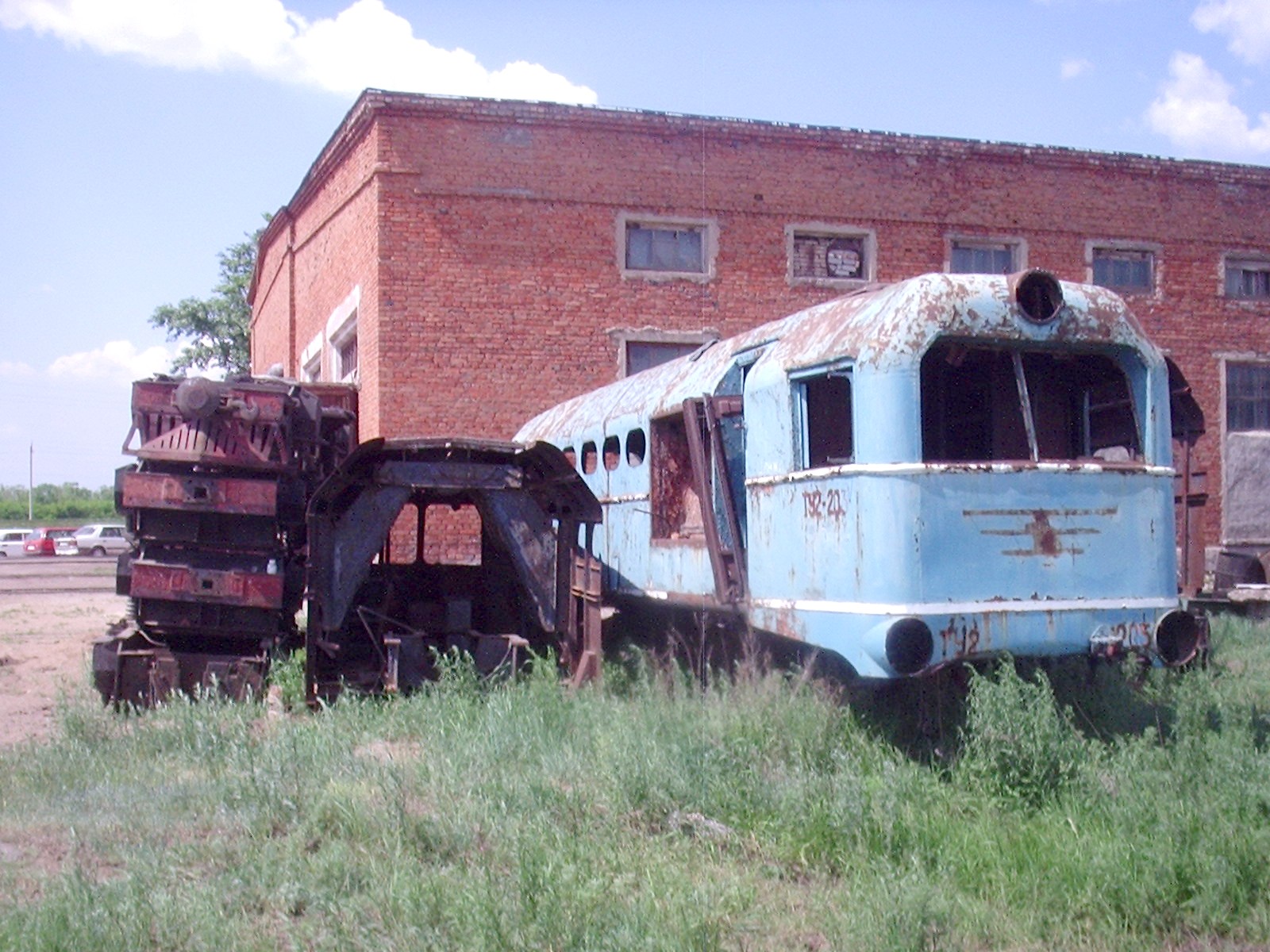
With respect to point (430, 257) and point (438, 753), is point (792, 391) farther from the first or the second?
point (430, 257)

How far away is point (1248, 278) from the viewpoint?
811 inches

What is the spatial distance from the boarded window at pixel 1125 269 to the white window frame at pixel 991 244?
130 cm

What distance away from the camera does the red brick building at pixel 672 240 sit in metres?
17.0

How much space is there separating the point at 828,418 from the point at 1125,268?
1375cm

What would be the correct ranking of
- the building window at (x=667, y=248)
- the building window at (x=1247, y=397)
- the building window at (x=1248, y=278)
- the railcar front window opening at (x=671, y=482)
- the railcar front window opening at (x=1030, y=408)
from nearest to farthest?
1. the railcar front window opening at (x=1030, y=408)
2. the railcar front window opening at (x=671, y=482)
3. the building window at (x=667, y=248)
4. the building window at (x=1247, y=397)
5. the building window at (x=1248, y=278)

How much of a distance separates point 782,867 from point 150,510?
6.46 meters

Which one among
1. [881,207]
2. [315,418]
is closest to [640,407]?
[315,418]

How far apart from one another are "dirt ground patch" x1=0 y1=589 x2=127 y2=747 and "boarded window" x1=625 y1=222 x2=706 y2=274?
8936mm

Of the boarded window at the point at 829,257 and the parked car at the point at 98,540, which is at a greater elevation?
the boarded window at the point at 829,257

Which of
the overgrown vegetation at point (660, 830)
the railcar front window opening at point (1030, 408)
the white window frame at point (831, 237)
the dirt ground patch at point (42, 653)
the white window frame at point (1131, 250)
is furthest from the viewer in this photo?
the white window frame at point (1131, 250)

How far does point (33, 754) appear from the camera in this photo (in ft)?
25.5

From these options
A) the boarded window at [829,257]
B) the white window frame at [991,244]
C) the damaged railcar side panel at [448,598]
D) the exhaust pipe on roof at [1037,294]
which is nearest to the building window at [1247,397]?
the white window frame at [991,244]

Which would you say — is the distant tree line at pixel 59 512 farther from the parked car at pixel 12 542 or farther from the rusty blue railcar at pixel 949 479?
the rusty blue railcar at pixel 949 479

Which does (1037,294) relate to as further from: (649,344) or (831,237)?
(831,237)
